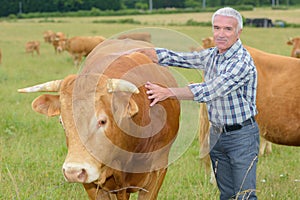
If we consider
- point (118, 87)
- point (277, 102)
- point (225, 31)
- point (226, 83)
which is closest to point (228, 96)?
point (226, 83)

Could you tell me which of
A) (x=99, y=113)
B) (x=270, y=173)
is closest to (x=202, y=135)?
(x=270, y=173)

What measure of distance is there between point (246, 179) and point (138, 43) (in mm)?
2160

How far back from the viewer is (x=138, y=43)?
219 inches

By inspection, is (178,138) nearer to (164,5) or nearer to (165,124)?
(165,124)

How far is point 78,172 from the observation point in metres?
3.11

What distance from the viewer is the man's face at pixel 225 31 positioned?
3.80m

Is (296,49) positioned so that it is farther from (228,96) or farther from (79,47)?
(228,96)

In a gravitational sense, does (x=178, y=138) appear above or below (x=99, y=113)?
below

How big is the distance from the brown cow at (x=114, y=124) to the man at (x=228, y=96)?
211 mm

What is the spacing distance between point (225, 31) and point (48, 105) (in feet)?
4.71

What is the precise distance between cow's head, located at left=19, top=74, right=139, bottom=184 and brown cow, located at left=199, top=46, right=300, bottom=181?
2734 mm

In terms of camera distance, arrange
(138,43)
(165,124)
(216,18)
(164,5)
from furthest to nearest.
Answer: (164,5) < (138,43) < (165,124) < (216,18)

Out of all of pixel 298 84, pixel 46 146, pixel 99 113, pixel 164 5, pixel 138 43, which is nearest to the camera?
pixel 99 113

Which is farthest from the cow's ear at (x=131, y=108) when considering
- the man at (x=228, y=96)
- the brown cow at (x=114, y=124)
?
the man at (x=228, y=96)
